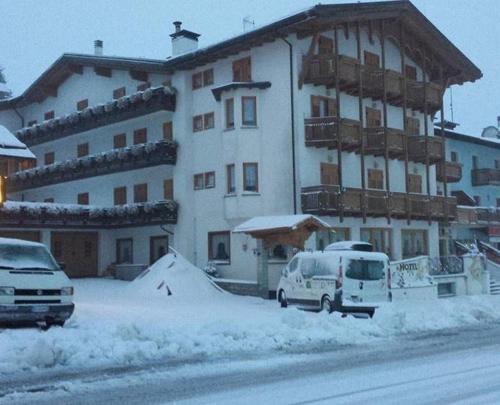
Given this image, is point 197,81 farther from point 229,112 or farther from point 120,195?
point 120,195

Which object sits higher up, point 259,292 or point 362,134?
point 362,134

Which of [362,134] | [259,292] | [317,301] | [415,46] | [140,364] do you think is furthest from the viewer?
[415,46]

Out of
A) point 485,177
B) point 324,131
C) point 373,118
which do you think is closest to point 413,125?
point 373,118

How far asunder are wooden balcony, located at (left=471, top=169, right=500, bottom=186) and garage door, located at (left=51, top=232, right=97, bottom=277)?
28.5 m

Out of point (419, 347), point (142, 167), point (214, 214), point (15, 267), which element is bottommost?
point (419, 347)

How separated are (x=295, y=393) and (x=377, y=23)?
28.6 m

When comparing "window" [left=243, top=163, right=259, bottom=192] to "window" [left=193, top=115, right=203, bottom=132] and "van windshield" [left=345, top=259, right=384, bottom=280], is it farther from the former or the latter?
"van windshield" [left=345, top=259, right=384, bottom=280]

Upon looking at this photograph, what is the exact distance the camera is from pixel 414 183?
37.0 m

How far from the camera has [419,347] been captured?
14547mm

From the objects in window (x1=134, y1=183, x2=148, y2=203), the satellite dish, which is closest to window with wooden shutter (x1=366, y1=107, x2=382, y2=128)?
window (x1=134, y1=183, x2=148, y2=203)

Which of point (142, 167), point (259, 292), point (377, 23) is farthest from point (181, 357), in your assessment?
point (377, 23)

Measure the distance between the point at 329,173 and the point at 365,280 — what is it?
455 inches

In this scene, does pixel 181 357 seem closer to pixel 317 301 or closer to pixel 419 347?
pixel 419 347

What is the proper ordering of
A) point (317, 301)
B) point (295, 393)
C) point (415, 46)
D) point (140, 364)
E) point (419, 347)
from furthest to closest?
point (415, 46) < point (317, 301) < point (419, 347) < point (140, 364) < point (295, 393)
